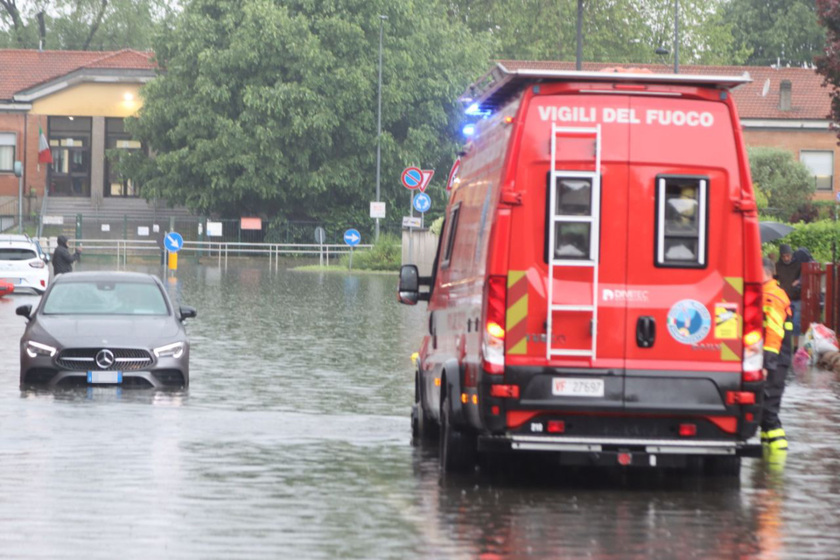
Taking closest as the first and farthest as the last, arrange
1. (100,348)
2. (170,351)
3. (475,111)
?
(475,111) < (100,348) < (170,351)

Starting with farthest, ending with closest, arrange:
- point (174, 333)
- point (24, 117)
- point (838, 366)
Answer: point (24, 117) → point (838, 366) → point (174, 333)

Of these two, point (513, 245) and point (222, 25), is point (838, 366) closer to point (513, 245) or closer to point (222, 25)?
point (513, 245)

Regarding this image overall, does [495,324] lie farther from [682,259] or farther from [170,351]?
[170,351]

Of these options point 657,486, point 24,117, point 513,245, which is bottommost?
point 657,486

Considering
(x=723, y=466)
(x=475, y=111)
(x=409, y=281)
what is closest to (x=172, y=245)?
(x=409, y=281)

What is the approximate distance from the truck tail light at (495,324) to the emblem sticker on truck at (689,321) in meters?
1.06

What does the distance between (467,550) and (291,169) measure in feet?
202

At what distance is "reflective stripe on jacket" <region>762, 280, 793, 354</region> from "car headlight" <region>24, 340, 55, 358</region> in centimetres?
705

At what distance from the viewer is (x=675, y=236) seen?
432 inches

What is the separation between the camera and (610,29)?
96.1 m

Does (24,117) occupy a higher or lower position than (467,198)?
higher

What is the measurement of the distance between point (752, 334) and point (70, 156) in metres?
75.4

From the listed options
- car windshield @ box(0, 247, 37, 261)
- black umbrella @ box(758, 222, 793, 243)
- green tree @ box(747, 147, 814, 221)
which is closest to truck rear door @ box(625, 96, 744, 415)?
black umbrella @ box(758, 222, 793, 243)

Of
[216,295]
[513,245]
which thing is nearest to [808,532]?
[513,245]
